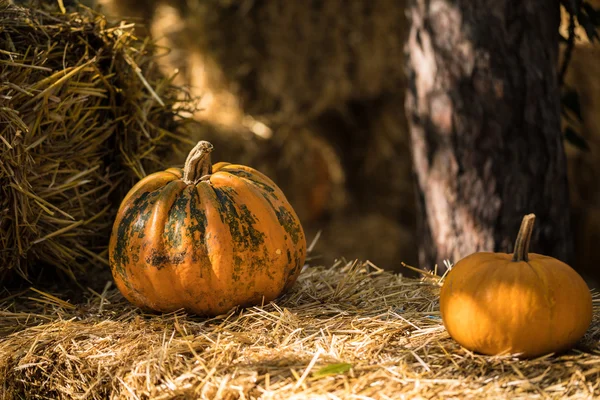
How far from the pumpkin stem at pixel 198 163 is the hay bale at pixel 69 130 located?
443 mm

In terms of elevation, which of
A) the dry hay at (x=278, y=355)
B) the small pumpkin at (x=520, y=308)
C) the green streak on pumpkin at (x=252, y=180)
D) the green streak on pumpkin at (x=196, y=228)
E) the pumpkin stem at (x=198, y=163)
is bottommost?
the dry hay at (x=278, y=355)

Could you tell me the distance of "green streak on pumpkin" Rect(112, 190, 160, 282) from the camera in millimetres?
1922

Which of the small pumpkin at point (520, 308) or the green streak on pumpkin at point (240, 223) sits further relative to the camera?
the green streak on pumpkin at point (240, 223)

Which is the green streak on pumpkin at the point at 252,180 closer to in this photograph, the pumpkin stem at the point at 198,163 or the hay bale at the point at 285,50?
the pumpkin stem at the point at 198,163

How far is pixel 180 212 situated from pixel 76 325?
43 centimetres

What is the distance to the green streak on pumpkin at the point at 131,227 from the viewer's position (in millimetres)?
1922

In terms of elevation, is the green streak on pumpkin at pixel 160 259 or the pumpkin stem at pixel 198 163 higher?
the pumpkin stem at pixel 198 163

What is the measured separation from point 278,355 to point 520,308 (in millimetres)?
568

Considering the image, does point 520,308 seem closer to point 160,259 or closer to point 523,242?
point 523,242

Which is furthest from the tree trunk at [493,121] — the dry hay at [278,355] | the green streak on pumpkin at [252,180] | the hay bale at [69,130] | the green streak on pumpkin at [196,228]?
the green streak on pumpkin at [196,228]

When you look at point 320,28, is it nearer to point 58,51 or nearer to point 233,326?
point 58,51

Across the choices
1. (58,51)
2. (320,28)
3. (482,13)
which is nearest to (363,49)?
(320,28)

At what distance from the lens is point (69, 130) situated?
7.53 feet

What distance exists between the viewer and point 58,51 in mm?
2275
